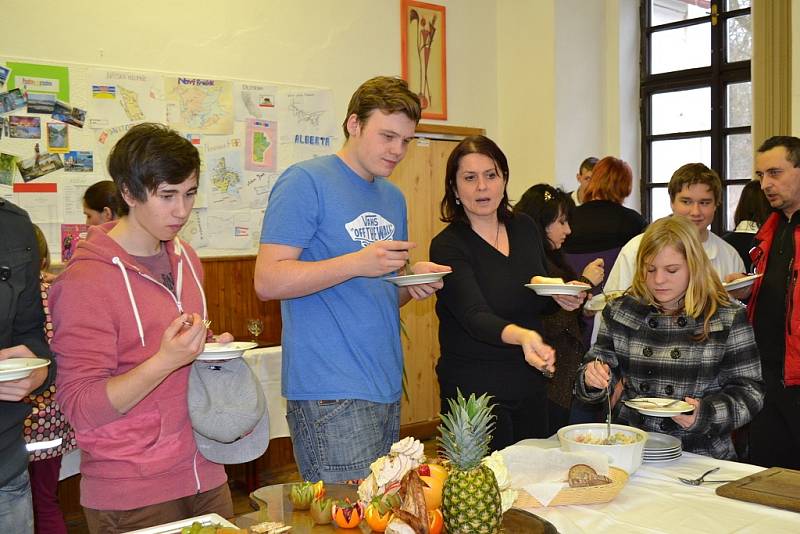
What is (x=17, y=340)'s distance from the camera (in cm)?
181

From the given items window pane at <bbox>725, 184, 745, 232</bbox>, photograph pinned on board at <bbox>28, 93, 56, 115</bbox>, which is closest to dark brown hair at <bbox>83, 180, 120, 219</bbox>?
photograph pinned on board at <bbox>28, 93, 56, 115</bbox>

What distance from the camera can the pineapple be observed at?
4.75 feet

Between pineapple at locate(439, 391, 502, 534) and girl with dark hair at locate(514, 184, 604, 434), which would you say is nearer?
pineapple at locate(439, 391, 502, 534)

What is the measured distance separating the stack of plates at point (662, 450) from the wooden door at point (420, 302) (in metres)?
3.97

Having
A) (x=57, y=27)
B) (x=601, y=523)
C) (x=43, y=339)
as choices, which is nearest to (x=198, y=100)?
(x=57, y=27)

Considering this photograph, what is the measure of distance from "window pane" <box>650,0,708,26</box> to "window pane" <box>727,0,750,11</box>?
195mm

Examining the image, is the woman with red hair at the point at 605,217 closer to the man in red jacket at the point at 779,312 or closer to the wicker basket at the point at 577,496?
the man in red jacket at the point at 779,312

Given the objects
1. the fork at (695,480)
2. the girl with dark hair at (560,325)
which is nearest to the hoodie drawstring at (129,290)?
the fork at (695,480)

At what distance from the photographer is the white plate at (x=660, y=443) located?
2064 mm

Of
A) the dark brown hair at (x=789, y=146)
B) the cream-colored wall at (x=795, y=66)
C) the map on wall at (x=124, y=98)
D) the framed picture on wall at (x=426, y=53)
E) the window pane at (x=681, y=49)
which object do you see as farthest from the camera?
the window pane at (x=681, y=49)

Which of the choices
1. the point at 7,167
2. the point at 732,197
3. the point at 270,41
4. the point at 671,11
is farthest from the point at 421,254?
the point at 7,167

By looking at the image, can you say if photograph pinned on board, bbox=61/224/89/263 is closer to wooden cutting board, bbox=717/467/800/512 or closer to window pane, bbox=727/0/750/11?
wooden cutting board, bbox=717/467/800/512

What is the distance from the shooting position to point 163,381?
1.82 m

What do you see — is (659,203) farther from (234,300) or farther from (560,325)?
(234,300)
